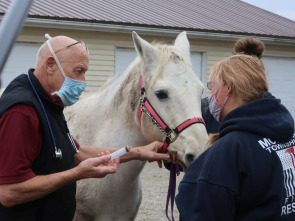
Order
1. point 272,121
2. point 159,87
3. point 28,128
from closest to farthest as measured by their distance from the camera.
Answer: point 272,121 < point 28,128 < point 159,87

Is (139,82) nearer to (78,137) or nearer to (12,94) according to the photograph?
(78,137)

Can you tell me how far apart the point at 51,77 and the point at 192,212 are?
1.18 metres

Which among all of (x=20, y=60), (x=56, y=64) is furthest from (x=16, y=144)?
(x=20, y=60)

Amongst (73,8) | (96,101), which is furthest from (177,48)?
(73,8)

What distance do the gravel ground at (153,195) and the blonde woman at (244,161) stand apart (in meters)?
4.77

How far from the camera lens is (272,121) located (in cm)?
185

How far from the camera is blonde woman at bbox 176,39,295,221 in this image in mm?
1734

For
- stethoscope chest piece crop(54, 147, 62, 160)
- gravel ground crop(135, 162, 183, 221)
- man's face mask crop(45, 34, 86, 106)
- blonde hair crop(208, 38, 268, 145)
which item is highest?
blonde hair crop(208, 38, 268, 145)

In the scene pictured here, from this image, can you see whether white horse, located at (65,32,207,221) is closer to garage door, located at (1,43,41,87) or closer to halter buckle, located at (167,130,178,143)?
halter buckle, located at (167,130,178,143)

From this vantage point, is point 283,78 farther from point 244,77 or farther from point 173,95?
point 244,77

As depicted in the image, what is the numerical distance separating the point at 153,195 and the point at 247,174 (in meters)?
6.30

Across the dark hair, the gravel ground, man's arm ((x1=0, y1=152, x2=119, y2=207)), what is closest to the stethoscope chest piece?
man's arm ((x1=0, y1=152, x2=119, y2=207))

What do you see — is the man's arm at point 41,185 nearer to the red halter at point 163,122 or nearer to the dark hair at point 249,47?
the red halter at point 163,122

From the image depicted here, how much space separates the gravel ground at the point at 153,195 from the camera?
6691 mm
